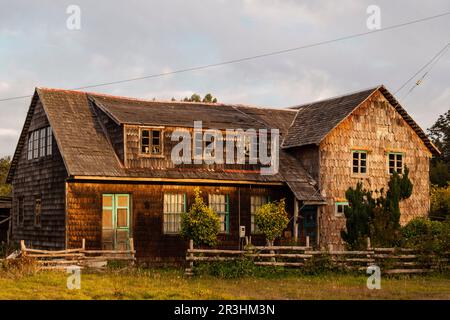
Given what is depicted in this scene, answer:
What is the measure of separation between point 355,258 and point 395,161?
10.9 meters

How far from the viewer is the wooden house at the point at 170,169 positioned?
30.0 meters

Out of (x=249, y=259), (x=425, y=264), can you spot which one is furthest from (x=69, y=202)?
(x=425, y=264)

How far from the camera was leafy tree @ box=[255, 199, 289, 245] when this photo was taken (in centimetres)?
3044

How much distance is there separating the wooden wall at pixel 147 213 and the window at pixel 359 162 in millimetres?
4310

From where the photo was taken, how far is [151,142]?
31.4 m

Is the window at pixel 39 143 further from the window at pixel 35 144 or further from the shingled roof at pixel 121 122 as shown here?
the shingled roof at pixel 121 122

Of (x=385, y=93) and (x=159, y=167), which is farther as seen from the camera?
(x=385, y=93)

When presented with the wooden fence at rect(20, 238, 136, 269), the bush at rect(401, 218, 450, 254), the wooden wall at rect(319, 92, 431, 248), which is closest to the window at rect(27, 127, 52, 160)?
the wooden fence at rect(20, 238, 136, 269)

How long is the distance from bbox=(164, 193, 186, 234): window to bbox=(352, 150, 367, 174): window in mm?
8935

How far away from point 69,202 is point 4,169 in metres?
37.8

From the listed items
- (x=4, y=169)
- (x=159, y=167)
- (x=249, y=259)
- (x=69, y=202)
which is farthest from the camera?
(x=4, y=169)

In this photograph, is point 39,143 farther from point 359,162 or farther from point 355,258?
point 355,258
